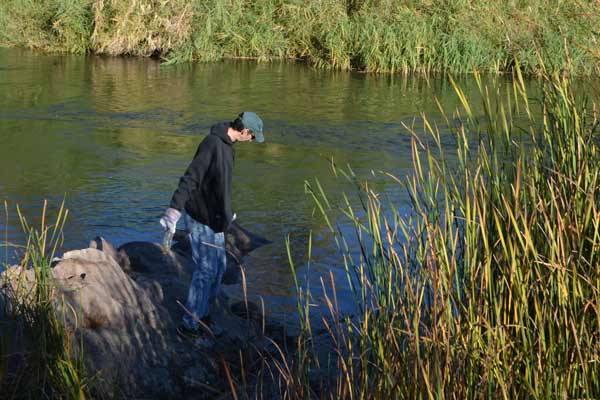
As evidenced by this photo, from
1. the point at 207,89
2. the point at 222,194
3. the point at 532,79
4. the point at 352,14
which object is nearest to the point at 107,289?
the point at 222,194

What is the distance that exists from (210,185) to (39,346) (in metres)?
1.86

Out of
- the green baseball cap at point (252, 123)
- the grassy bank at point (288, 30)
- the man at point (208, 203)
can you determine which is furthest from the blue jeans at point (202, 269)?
the grassy bank at point (288, 30)

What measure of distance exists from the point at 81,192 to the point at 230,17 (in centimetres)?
1064

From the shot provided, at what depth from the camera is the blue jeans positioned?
259 inches

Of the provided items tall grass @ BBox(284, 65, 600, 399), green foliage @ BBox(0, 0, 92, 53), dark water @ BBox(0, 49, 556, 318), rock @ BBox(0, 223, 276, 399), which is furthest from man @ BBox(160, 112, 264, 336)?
green foliage @ BBox(0, 0, 92, 53)

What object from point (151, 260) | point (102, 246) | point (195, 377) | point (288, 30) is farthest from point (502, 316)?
point (288, 30)

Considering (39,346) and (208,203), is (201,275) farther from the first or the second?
(39,346)

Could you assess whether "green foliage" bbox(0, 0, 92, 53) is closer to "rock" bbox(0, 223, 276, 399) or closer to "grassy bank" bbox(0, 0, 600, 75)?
"grassy bank" bbox(0, 0, 600, 75)

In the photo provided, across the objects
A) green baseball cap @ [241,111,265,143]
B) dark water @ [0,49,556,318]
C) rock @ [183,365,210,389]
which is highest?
green baseball cap @ [241,111,265,143]

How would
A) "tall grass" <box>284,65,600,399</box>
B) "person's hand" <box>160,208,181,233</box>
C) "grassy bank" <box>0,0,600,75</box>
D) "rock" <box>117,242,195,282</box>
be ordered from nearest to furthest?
"tall grass" <box>284,65,600,399</box>, "person's hand" <box>160,208,181,233</box>, "rock" <box>117,242,195,282</box>, "grassy bank" <box>0,0,600,75</box>

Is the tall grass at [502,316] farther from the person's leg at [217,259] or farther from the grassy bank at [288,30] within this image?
the grassy bank at [288,30]

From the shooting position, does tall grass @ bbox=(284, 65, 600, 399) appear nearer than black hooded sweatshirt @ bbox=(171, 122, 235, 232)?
Yes

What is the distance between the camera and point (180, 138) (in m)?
14.7

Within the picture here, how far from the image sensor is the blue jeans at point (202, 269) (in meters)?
6.57
